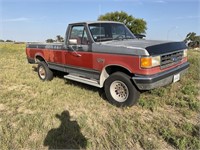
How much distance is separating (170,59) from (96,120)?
2.07 metres

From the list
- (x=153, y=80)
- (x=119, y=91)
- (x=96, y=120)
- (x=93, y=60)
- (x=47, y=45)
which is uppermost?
(x=47, y=45)

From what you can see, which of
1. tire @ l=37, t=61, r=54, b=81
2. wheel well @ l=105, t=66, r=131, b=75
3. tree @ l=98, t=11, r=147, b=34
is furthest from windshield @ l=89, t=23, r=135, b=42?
tree @ l=98, t=11, r=147, b=34

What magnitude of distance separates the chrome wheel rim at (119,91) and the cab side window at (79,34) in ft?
4.49

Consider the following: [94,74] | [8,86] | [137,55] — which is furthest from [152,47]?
[8,86]

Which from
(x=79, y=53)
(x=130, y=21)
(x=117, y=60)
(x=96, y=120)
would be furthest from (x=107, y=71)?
(x=130, y=21)

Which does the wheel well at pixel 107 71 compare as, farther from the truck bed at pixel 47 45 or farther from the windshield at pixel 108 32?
the truck bed at pixel 47 45

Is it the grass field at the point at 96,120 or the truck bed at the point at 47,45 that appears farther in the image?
the truck bed at the point at 47,45

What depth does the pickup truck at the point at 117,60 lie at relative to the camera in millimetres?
4008

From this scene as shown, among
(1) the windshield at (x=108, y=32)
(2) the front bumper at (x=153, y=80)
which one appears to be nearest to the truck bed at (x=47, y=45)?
(1) the windshield at (x=108, y=32)

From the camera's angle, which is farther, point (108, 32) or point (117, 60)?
point (108, 32)

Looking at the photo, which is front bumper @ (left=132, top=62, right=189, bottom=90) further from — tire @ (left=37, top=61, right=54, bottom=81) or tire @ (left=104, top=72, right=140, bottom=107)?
tire @ (left=37, top=61, right=54, bottom=81)

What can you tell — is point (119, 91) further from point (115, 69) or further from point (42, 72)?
point (42, 72)

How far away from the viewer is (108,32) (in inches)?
214

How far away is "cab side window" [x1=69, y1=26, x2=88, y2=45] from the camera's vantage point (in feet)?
17.2
